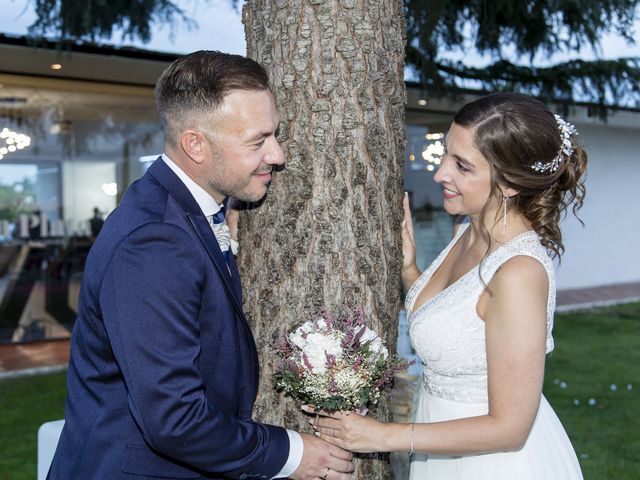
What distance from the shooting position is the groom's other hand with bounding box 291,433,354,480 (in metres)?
2.14

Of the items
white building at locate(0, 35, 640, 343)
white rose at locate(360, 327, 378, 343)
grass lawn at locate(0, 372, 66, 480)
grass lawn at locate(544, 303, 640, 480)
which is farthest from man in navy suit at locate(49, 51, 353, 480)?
white building at locate(0, 35, 640, 343)

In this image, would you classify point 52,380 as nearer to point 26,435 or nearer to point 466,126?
point 26,435

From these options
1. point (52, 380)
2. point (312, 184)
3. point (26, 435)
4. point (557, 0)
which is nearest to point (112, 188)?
point (52, 380)

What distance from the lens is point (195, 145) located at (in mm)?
2064

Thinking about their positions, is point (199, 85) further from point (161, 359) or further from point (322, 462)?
point (322, 462)

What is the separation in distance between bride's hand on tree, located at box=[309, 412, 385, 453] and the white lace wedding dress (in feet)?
A: 1.54

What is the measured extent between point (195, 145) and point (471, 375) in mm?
1266

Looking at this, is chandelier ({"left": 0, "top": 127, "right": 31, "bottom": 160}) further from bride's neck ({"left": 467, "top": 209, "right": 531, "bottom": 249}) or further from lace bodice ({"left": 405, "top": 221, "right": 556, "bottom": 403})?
bride's neck ({"left": 467, "top": 209, "right": 531, "bottom": 249})

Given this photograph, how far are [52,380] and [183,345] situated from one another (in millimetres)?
7127

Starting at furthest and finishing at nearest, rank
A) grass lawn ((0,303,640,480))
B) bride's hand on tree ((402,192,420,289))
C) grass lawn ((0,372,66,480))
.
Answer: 1. grass lawn ((0,303,640,480))
2. grass lawn ((0,372,66,480))
3. bride's hand on tree ((402,192,420,289))

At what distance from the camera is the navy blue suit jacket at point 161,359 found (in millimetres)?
1814

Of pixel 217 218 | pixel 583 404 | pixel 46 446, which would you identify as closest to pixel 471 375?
pixel 217 218

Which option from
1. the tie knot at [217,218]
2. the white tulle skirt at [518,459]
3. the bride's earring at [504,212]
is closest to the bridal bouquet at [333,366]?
the tie knot at [217,218]

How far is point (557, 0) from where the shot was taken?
23.9 ft
